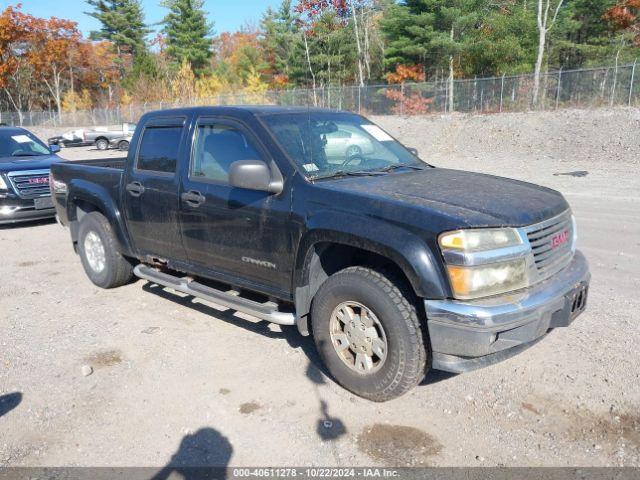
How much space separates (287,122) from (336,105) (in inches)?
1221

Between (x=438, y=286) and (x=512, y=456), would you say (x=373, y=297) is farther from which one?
(x=512, y=456)

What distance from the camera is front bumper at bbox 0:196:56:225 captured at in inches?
362

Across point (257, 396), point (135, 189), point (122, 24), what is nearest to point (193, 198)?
point (135, 189)

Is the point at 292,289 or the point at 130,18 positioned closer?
the point at 292,289

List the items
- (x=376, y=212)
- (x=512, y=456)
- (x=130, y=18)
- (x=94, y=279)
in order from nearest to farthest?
(x=512, y=456) < (x=376, y=212) < (x=94, y=279) < (x=130, y=18)

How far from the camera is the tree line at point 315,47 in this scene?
33.3 meters

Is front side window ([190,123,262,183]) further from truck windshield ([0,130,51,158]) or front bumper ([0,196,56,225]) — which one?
truck windshield ([0,130,51,158])

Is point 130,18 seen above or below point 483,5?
above

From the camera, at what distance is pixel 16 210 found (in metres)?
9.28

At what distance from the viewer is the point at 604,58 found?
3544 cm

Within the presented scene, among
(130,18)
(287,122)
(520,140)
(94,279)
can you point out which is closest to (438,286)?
(287,122)

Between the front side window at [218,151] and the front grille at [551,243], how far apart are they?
2114 mm

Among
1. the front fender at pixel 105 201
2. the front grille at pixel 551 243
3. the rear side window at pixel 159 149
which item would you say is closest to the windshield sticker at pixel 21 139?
the front fender at pixel 105 201

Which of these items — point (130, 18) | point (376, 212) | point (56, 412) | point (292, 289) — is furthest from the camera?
point (130, 18)
